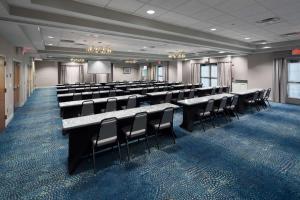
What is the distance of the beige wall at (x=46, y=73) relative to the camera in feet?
58.0

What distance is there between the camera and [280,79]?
30.8ft

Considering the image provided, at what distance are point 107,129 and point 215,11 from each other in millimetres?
3838

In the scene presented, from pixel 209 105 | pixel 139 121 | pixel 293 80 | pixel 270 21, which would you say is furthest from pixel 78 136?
pixel 293 80

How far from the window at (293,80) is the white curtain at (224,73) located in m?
3.25

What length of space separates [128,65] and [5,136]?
18.5m

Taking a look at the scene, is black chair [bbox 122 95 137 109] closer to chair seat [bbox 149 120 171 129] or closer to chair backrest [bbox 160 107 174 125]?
chair seat [bbox 149 120 171 129]

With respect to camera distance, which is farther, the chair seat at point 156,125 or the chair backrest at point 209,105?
the chair backrest at point 209,105

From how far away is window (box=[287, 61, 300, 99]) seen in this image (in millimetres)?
9195

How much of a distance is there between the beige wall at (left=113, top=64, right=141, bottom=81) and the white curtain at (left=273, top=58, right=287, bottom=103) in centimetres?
1582

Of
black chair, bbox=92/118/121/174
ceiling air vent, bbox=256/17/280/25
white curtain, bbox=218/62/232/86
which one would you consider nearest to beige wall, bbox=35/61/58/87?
white curtain, bbox=218/62/232/86

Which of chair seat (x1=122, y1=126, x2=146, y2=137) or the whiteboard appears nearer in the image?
chair seat (x1=122, y1=126, x2=146, y2=137)

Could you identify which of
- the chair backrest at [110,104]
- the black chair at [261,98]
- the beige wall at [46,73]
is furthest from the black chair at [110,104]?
the beige wall at [46,73]

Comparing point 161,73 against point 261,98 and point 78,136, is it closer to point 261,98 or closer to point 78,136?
point 261,98

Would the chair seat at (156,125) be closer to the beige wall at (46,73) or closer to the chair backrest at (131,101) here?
the chair backrest at (131,101)
